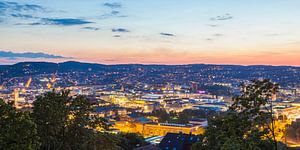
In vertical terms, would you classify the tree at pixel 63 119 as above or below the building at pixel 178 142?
above

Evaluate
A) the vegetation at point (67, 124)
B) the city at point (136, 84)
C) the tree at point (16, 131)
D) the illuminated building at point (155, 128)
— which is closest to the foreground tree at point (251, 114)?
the vegetation at point (67, 124)

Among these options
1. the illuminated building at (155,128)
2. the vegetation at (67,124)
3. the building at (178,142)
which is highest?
the vegetation at (67,124)

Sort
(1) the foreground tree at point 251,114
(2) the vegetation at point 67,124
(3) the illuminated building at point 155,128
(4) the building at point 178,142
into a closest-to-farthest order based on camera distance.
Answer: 1. (1) the foreground tree at point 251,114
2. (2) the vegetation at point 67,124
3. (4) the building at point 178,142
4. (3) the illuminated building at point 155,128

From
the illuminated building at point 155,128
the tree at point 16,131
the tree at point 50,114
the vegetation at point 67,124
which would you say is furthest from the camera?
the illuminated building at point 155,128

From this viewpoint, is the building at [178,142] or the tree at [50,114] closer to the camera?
the tree at [50,114]

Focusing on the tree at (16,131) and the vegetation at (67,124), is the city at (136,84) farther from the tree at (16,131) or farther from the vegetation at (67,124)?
the tree at (16,131)

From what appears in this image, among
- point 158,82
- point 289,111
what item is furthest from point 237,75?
point 289,111

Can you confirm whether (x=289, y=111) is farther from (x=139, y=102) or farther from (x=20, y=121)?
(x=20, y=121)

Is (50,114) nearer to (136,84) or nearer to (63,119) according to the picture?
(63,119)

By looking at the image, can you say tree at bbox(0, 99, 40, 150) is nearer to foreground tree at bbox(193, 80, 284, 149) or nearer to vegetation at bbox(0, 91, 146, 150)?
vegetation at bbox(0, 91, 146, 150)
